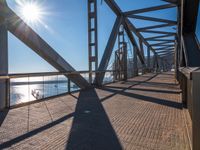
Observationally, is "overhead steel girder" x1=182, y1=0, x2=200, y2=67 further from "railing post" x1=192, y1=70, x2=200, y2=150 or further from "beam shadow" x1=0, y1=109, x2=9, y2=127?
"beam shadow" x1=0, y1=109, x2=9, y2=127

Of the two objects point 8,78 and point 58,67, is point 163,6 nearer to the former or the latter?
point 58,67

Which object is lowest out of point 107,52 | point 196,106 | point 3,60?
point 196,106

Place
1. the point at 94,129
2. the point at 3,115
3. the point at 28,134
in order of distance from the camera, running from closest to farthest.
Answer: the point at 28,134
the point at 94,129
the point at 3,115

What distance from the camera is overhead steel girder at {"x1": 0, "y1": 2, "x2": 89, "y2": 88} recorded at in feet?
14.7

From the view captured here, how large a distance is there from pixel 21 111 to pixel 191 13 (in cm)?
381

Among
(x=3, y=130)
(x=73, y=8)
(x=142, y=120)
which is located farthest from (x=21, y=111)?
(x=73, y=8)

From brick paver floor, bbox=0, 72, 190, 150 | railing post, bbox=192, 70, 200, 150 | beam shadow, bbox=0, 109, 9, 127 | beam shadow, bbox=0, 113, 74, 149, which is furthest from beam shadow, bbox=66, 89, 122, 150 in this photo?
beam shadow, bbox=0, 109, 9, 127

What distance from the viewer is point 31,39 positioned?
5145 millimetres

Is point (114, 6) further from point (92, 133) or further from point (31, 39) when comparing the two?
point (92, 133)

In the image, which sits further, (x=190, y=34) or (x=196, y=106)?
(x=190, y=34)

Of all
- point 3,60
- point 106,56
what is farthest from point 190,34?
point 106,56

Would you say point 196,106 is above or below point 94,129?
above

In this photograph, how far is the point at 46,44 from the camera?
5.70 m

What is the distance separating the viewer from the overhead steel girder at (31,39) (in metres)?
4.49
